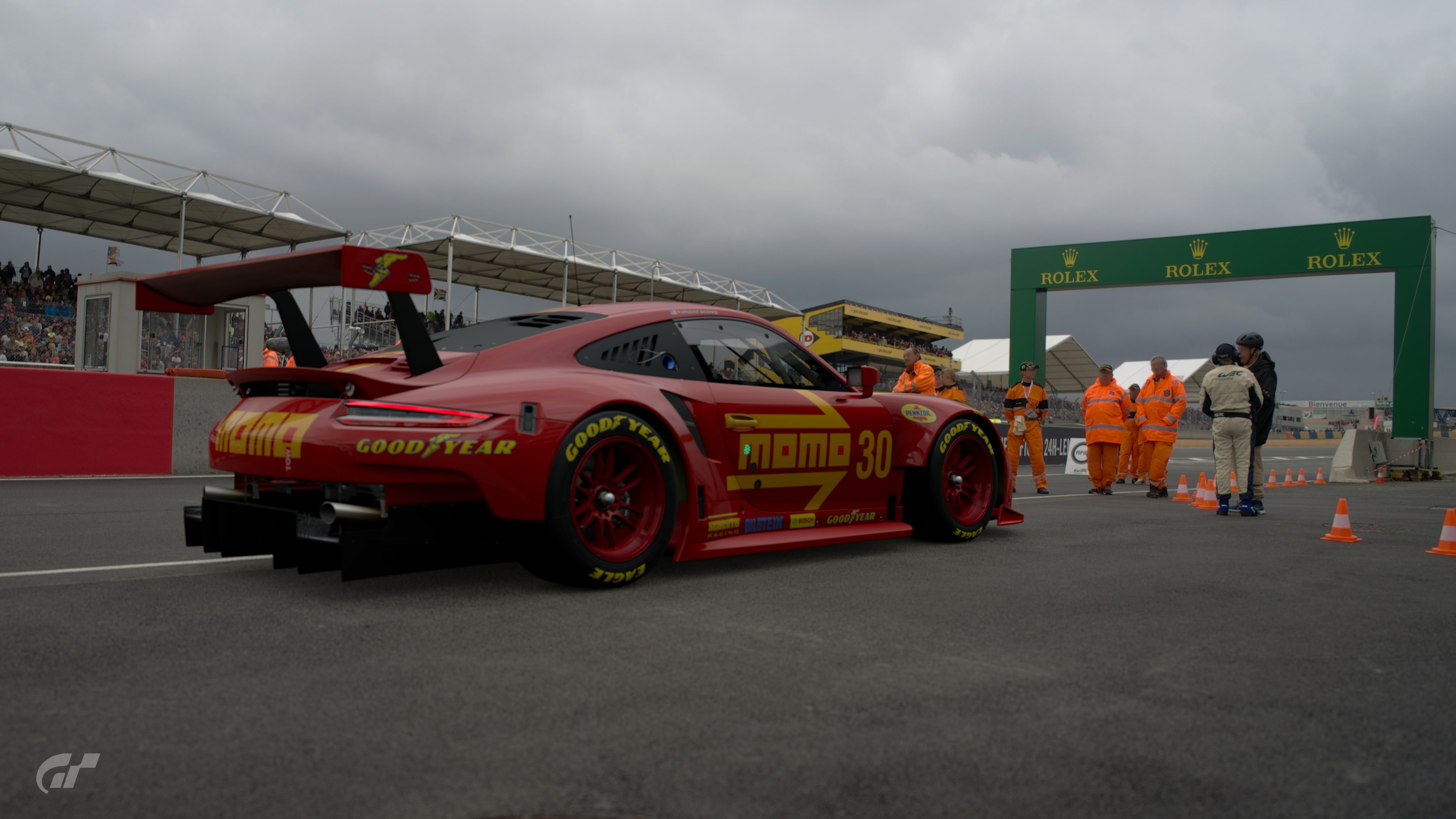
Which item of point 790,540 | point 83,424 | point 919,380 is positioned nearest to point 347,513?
point 790,540

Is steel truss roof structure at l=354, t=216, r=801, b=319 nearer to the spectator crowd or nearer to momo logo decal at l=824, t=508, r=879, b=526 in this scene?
the spectator crowd

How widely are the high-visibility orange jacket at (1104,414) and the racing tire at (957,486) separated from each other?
600 centimetres

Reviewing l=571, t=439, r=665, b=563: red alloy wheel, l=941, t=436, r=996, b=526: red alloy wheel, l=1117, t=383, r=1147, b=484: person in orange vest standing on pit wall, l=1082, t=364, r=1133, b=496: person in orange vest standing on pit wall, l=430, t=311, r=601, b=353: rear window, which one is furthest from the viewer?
l=1117, t=383, r=1147, b=484: person in orange vest standing on pit wall

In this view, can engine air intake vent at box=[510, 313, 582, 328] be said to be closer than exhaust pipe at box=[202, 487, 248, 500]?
No

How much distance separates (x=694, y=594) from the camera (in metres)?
3.62

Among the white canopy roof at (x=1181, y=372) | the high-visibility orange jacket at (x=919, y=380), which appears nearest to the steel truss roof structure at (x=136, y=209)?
the high-visibility orange jacket at (x=919, y=380)

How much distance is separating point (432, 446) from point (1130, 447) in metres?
12.9

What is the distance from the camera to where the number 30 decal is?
4.96 metres

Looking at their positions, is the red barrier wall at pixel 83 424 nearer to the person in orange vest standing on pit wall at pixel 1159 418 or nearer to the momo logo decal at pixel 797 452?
the momo logo decal at pixel 797 452

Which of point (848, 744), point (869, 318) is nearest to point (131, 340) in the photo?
point (848, 744)

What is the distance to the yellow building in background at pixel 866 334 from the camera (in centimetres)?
4988

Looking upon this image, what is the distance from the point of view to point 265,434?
11.3 feet

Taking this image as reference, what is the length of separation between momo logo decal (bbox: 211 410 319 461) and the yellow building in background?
138 ft

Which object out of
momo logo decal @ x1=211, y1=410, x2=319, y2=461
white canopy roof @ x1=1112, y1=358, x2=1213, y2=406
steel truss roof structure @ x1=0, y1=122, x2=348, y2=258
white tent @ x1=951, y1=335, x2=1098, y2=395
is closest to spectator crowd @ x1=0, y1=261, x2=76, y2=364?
steel truss roof structure @ x1=0, y1=122, x2=348, y2=258
